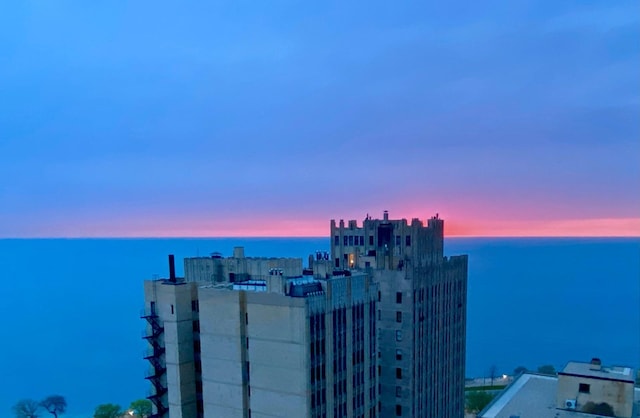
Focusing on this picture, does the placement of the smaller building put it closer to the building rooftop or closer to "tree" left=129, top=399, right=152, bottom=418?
the building rooftop

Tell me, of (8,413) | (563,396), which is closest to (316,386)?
(563,396)

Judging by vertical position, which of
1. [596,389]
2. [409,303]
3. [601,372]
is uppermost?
[409,303]

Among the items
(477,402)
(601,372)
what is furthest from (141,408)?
(601,372)

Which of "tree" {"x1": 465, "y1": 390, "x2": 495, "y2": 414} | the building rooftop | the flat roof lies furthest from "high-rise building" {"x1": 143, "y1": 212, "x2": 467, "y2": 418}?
"tree" {"x1": 465, "y1": 390, "x2": 495, "y2": 414}

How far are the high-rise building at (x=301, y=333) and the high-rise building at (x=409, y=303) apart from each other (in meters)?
0.18

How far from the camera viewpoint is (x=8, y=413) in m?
194

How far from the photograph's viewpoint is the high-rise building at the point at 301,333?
1884 inches

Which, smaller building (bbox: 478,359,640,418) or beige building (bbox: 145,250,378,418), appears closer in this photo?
beige building (bbox: 145,250,378,418)

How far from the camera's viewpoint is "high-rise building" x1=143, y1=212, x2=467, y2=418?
4784 centimetres

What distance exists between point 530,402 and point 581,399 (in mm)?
7572

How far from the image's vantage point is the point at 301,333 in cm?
4634

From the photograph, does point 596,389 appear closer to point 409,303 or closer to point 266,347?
point 409,303

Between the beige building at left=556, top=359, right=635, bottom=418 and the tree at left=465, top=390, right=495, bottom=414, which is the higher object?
the beige building at left=556, top=359, right=635, bottom=418

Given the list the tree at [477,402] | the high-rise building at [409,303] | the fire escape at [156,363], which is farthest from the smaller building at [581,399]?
the tree at [477,402]
